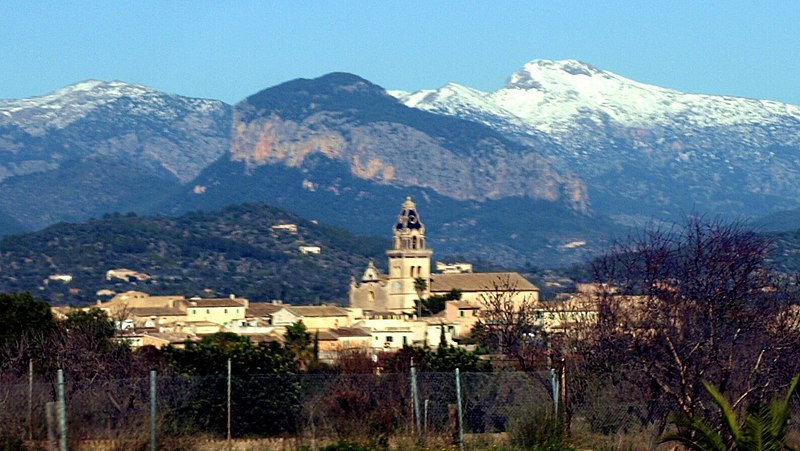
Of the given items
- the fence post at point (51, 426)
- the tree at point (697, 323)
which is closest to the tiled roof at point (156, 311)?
the tree at point (697, 323)

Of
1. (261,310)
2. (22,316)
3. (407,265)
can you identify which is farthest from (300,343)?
(407,265)

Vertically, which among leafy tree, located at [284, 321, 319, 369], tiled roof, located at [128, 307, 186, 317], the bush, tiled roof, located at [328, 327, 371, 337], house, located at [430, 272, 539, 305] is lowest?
the bush

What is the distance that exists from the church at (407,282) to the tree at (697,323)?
125 metres

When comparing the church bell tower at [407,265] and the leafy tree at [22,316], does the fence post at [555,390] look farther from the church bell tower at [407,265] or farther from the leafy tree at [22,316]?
the church bell tower at [407,265]

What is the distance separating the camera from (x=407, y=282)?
577ft

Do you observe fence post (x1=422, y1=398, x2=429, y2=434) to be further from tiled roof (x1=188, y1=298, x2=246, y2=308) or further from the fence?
tiled roof (x1=188, y1=298, x2=246, y2=308)

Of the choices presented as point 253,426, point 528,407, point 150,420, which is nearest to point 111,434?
point 150,420

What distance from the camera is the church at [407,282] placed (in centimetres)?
16800

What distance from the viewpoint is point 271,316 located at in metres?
141

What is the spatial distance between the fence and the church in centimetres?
13208

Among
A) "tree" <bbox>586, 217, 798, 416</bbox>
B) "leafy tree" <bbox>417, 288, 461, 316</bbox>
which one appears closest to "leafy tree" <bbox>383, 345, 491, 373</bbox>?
"tree" <bbox>586, 217, 798, 416</bbox>

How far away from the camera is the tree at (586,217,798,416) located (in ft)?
94.6

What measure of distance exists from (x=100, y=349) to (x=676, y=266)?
77.5 feet

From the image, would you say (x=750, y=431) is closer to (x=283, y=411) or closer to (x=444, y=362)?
(x=283, y=411)
